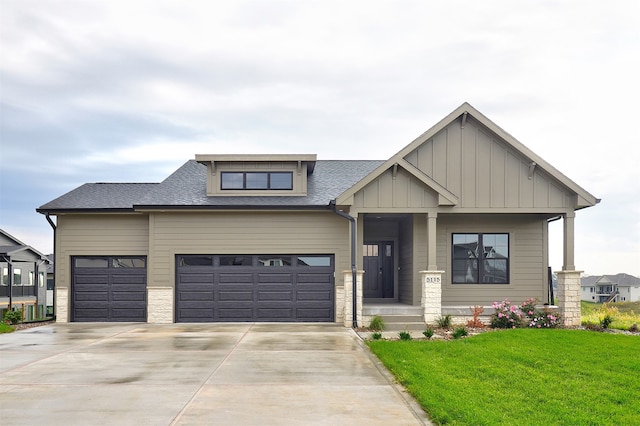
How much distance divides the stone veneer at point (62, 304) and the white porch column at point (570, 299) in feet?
50.9

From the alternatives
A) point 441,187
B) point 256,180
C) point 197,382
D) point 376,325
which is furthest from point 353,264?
point 197,382

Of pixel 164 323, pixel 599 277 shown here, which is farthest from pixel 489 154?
pixel 599 277

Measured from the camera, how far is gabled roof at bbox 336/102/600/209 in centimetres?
1689

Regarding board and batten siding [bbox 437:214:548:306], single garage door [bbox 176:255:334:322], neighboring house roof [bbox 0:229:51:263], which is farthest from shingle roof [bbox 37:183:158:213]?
board and batten siding [bbox 437:214:548:306]

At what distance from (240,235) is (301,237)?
1974 millimetres

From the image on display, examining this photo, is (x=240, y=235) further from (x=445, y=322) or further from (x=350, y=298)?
(x=445, y=322)

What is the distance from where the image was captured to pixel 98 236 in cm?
1953

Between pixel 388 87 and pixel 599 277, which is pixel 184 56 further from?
pixel 599 277

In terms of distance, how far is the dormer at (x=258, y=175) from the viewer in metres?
19.7

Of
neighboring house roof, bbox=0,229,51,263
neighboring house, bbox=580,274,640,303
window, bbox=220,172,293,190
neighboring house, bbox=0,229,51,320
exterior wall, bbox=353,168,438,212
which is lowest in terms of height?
neighboring house, bbox=580,274,640,303

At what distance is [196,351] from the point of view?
40.1ft

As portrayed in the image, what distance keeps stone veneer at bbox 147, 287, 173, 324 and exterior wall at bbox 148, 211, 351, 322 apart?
22 cm

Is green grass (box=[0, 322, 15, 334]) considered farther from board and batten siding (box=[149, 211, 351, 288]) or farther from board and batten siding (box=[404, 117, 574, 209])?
board and batten siding (box=[404, 117, 574, 209])

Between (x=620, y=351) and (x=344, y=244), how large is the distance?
9147mm
